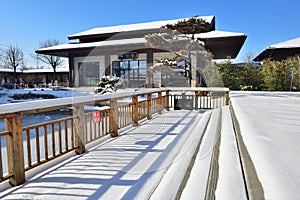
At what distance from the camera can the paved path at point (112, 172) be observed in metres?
1.82

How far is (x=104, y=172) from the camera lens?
88.2 inches

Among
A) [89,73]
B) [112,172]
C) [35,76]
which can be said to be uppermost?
[35,76]

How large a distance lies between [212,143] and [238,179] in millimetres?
1362

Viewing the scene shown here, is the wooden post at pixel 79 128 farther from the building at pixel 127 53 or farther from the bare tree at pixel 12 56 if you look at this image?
the bare tree at pixel 12 56

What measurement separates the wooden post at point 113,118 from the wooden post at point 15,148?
A: 1701mm

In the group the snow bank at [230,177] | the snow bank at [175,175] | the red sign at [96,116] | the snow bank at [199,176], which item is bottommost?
the snow bank at [175,175]

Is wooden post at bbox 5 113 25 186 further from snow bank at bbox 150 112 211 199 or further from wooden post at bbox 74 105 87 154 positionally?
snow bank at bbox 150 112 211 199

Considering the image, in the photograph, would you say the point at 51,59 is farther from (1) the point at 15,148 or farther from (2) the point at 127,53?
(1) the point at 15,148

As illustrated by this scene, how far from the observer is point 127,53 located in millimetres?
15414

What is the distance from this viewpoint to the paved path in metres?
1.82

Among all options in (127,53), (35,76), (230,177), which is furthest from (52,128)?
(35,76)

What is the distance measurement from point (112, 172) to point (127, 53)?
13.9 meters

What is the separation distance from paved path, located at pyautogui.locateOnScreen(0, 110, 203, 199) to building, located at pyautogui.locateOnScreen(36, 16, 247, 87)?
8432 mm

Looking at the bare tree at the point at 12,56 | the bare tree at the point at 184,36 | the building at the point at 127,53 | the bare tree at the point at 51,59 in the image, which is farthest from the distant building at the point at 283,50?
the bare tree at the point at 12,56
